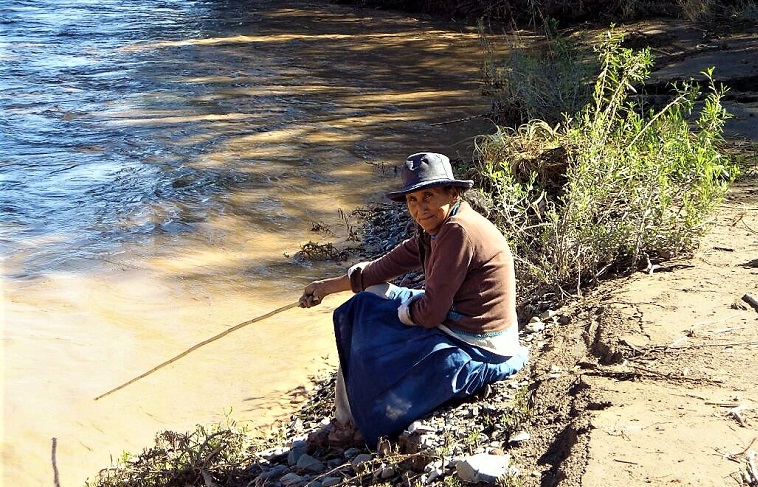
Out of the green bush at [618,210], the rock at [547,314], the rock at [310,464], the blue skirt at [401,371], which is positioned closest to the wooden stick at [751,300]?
the green bush at [618,210]

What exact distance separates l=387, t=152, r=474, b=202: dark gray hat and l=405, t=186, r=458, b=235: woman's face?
38 mm

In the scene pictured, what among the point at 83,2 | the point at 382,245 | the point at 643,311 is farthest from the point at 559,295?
the point at 83,2

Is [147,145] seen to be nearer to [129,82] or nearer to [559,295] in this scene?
[129,82]

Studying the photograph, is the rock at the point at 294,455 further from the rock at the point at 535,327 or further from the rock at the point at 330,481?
the rock at the point at 535,327

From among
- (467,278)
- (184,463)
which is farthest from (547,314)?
(184,463)

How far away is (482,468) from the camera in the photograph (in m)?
3.05

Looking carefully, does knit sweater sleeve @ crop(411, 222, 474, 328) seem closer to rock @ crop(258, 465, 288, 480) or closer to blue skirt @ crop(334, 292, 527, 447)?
blue skirt @ crop(334, 292, 527, 447)

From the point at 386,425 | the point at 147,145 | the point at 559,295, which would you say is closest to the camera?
the point at 386,425

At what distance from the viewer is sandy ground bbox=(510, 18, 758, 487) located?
2.92 meters

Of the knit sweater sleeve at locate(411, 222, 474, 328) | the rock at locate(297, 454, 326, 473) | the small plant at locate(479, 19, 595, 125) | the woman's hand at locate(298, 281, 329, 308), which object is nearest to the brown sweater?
the knit sweater sleeve at locate(411, 222, 474, 328)

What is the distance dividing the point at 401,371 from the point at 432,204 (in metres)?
0.66

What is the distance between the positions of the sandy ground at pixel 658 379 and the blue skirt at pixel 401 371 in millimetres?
308

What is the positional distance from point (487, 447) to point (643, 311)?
3.85 feet

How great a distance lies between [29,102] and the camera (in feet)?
35.2
